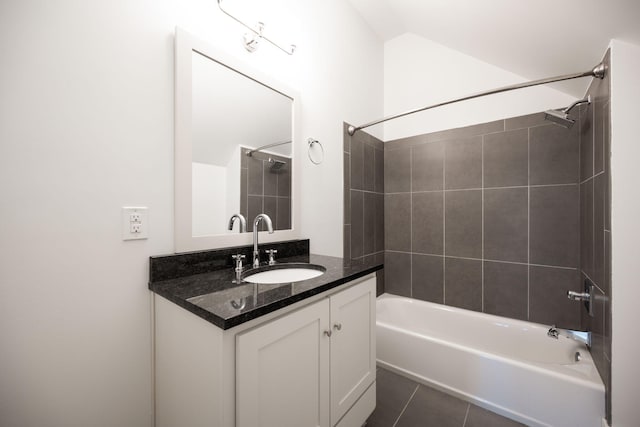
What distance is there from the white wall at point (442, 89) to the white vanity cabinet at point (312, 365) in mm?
1774

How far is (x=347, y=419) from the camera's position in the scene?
1123mm

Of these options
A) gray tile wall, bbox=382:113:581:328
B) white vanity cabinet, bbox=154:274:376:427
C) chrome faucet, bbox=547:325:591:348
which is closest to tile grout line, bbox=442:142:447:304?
gray tile wall, bbox=382:113:581:328

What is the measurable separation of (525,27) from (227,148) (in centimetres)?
173

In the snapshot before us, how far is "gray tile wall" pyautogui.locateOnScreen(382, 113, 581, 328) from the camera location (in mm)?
1806

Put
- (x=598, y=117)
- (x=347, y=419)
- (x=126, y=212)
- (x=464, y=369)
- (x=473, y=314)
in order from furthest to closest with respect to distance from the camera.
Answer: (x=473, y=314) < (x=464, y=369) < (x=598, y=117) < (x=347, y=419) < (x=126, y=212)

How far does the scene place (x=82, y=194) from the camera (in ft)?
2.75

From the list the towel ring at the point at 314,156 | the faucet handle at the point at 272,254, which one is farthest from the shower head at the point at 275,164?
the faucet handle at the point at 272,254

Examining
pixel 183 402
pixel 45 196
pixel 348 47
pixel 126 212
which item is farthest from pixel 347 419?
pixel 348 47

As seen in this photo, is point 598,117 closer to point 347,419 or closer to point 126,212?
point 347,419

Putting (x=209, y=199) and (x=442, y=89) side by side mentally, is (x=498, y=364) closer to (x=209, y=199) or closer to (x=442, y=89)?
(x=209, y=199)

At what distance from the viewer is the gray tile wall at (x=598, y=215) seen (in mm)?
1201

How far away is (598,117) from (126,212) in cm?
229

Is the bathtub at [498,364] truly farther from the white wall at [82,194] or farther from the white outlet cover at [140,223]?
the white outlet cover at [140,223]

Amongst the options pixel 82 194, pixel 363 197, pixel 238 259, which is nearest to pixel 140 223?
pixel 82 194
